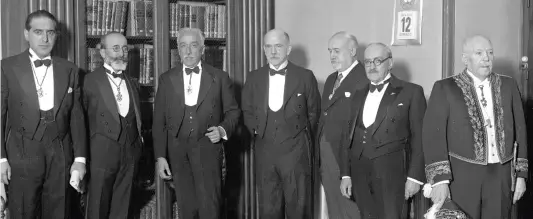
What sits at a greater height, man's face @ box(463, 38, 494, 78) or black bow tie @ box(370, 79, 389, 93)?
man's face @ box(463, 38, 494, 78)

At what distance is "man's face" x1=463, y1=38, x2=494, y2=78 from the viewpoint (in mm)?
3887

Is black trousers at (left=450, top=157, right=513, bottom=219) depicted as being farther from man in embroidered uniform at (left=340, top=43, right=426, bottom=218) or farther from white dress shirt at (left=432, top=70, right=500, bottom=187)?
man in embroidered uniform at (left=340, top=43, right=426, bottom=218)

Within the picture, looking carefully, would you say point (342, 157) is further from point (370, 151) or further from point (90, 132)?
point (90, 132)

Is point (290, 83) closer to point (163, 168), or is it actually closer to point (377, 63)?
point (377, 63)

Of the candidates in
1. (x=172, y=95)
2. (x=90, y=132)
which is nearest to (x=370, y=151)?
(x=172, y=95)

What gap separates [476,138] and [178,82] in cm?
208

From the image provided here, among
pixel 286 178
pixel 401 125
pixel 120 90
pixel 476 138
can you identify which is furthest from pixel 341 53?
pixel 120 90

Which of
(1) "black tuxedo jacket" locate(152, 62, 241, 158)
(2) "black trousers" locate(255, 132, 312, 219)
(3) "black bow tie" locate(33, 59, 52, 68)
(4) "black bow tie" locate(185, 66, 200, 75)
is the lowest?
(2) "black trousers" locate(255, 132, 312, 219)

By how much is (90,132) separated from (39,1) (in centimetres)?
94

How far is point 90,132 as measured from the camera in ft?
16.0

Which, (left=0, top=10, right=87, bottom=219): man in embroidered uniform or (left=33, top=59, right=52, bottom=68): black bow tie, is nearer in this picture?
(left=0, top=10, right=87, bottom=219): man in embroidered uniform

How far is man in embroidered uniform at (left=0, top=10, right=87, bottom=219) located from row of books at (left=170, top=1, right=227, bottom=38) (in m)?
1.11

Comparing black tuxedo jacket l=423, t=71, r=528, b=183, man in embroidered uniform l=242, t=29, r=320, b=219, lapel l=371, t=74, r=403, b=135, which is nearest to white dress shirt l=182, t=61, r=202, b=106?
man in embroidered uniform l=242, t=29, r=320, b=219

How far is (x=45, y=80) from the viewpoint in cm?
464
